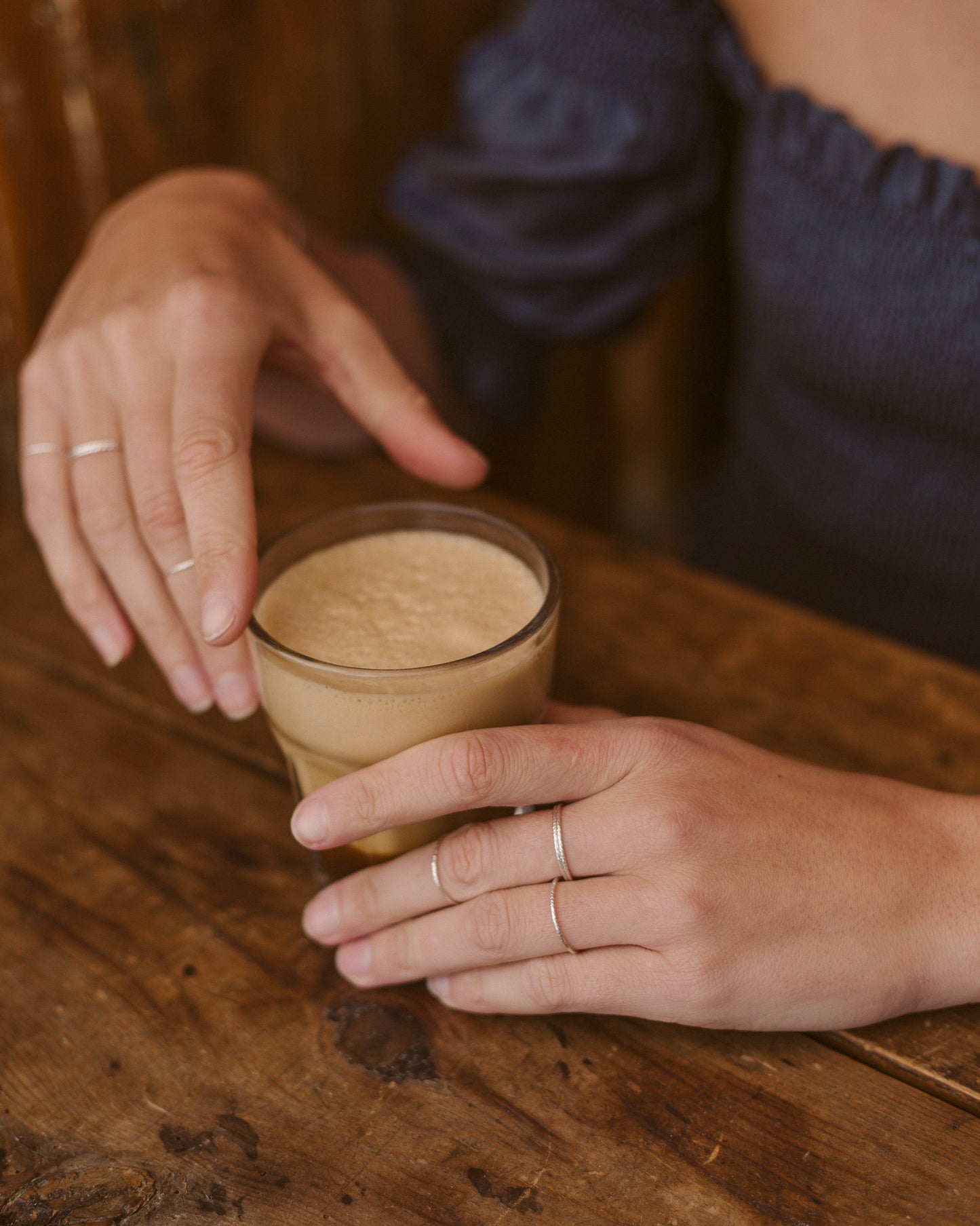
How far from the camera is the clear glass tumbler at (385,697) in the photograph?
0.72m

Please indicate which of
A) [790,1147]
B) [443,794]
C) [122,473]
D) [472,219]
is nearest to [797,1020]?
[790,1147]

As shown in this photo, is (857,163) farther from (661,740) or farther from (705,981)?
(705,981)

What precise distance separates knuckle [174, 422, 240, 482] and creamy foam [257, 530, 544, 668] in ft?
0.35

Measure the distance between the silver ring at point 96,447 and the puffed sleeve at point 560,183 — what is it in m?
0.71

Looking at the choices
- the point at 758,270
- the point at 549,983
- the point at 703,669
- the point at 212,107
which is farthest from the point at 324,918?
the point at 212,107

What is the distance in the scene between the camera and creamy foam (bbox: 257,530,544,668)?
78 centimetres

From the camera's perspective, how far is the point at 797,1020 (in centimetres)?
73

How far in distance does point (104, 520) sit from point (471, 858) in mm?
422

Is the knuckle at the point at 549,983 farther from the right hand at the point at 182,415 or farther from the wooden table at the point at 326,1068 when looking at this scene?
the right hand at the point at 182,415

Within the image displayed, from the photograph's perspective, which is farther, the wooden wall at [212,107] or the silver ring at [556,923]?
the wooden wall at [212,107]

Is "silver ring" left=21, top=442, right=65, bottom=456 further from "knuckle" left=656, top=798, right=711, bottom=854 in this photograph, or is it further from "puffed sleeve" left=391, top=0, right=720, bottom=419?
"puffed sleeve" left=391, top=0, right=720, bottom=419

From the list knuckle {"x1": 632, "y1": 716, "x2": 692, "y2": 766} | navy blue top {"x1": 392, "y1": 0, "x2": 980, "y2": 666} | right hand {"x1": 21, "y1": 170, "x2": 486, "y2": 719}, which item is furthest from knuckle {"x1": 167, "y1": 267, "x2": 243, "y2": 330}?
navy blue top {"x1": 392, "y1": 0, "x2": 980, "y2": 666}

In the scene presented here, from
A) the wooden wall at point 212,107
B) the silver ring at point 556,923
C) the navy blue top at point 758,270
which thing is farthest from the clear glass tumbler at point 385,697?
the wooden wall at point 212,107

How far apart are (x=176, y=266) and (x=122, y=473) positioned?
0.64 feet
